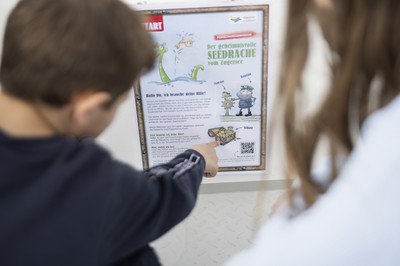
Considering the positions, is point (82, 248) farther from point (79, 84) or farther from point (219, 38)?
point (219, 38)

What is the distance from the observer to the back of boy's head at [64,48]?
521mm

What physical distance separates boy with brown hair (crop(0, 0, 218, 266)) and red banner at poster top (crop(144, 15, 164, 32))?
0.94ft

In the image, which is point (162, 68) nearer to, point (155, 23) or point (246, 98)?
point (155, 23)

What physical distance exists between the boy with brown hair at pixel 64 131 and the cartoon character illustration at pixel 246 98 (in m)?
0.38

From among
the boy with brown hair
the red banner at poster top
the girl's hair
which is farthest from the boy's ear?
the red banner at poster top

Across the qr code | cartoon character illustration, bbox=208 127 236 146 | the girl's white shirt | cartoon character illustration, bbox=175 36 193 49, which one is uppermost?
cartoon character illustration, bbox=175 36 193 49

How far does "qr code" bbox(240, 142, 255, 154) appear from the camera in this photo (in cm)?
101

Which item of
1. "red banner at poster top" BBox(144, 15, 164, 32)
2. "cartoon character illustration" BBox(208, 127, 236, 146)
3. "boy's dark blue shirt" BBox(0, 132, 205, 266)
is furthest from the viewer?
"cartoon character illustration" BBox(208, 127, 236, 146)

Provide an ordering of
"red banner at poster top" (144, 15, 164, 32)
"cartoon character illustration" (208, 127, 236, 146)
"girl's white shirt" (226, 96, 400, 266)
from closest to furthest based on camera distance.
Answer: "girl's white shirt" (226, 96, 400, 266)
"red banner at poster top" (144, 15, 164, 32)
"cartoon character illustration" (208, 127, 236, 146)

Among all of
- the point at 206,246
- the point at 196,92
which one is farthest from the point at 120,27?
the point at 206,246

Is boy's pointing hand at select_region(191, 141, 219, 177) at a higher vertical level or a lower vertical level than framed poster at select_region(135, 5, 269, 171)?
lower

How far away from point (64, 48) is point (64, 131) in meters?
0.12

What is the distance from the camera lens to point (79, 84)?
21.2 inches

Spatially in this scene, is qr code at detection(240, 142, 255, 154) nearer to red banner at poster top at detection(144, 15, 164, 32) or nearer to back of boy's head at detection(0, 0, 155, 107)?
red banner at poster top at detection(144, 15, 164, 32)
